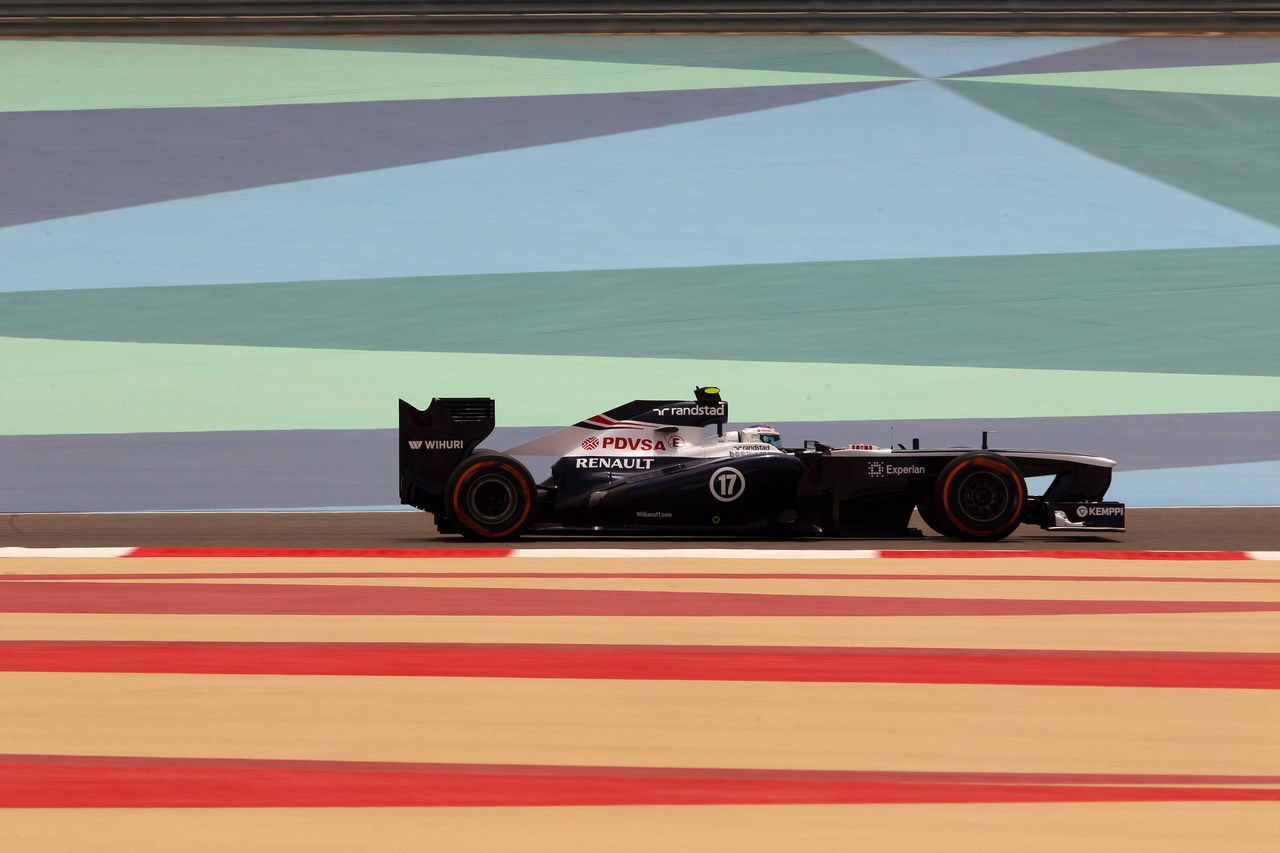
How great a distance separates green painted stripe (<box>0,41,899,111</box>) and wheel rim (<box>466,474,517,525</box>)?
8.98 meters

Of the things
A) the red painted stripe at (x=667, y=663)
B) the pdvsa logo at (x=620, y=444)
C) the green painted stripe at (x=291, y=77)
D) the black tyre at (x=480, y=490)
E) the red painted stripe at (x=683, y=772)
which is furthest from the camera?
the green painted stripe at (x=291, y=77)

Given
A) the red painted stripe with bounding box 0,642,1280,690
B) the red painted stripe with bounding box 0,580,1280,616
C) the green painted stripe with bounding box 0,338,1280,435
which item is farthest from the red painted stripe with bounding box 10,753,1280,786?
the green painted stripe with bounding box 0,338,1280,435

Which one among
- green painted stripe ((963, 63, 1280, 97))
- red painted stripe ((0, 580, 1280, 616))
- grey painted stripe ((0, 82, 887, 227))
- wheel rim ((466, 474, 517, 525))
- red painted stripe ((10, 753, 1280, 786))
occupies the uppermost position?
green painted stripe ((963, 63, 1280, 97))

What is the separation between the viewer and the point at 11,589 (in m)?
6.05

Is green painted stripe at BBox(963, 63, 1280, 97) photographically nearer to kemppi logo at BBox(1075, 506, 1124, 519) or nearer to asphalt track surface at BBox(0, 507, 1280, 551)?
asphalt track surface at BBox(0, 507, 1280, 551)

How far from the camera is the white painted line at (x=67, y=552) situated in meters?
7.69

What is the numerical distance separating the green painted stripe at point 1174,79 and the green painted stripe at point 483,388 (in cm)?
512

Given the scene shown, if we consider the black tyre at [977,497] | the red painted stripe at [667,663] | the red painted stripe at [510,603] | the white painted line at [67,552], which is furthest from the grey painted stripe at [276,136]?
the red painted stripe at [667,663]

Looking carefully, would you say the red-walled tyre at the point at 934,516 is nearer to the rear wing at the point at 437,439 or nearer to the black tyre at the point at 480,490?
the black tyre at the point at 480,490

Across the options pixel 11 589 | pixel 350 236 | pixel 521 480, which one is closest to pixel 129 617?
pixel 11 589

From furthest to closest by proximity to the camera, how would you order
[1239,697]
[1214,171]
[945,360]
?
[1214,171] → [945,360] → [1239,697]

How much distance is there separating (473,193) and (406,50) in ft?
10.4

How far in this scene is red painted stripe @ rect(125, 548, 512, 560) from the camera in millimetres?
7703

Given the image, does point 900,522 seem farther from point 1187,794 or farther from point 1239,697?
point 1187,794
